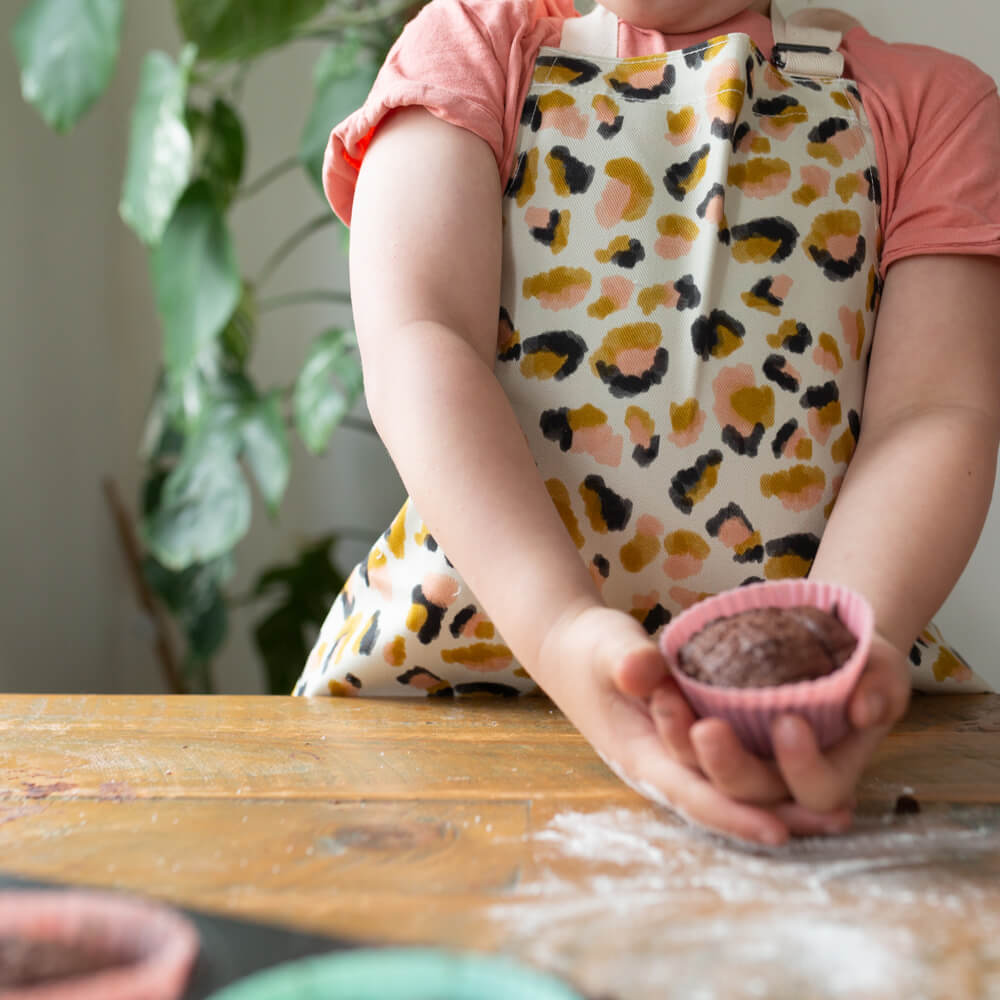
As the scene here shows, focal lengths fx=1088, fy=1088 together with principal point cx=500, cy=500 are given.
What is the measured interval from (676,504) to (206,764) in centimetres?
32

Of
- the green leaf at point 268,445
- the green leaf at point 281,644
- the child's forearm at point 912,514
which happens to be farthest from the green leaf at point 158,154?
the child's forearm at point 912,514

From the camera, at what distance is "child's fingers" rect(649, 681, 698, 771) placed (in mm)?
430

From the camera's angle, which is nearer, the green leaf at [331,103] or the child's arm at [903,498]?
the child's arm at [903,498]

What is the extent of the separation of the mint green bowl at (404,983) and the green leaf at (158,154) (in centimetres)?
125

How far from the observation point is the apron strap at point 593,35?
77 centimetres

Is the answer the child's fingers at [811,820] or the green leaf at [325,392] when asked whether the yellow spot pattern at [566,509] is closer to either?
the child's fingers at [811,820]

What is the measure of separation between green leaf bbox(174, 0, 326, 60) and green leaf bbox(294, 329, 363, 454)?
1.22 ft

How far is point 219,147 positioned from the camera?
148cm

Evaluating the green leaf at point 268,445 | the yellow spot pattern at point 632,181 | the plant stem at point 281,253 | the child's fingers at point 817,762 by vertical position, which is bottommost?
the green leaf at point 268,445


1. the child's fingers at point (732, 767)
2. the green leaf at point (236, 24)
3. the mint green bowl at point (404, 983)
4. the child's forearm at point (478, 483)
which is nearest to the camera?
the mint green bowl at point (404, 983)

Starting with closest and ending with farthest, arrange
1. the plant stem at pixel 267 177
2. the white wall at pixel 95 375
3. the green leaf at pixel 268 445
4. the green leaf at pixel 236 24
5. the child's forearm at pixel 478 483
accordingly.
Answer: the child's forearm at pixel 478 483 → the green leaf at pixel 236 24 → the green leaf at pixel 268 445 → the plant stem at pixel 267 177 → the white wall at pixel 95 375

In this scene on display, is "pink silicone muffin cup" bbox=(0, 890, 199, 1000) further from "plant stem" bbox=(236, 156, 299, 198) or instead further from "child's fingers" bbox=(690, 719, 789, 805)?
"plant stem" bbox=(236, 156, 299, 198)

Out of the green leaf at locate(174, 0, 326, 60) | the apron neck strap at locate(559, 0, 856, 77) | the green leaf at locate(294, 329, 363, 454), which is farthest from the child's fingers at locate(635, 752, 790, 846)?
the green leaf at locate(174, 0, 326, 60)

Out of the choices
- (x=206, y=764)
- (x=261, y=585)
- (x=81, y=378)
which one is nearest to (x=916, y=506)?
(x=206, y=764)
